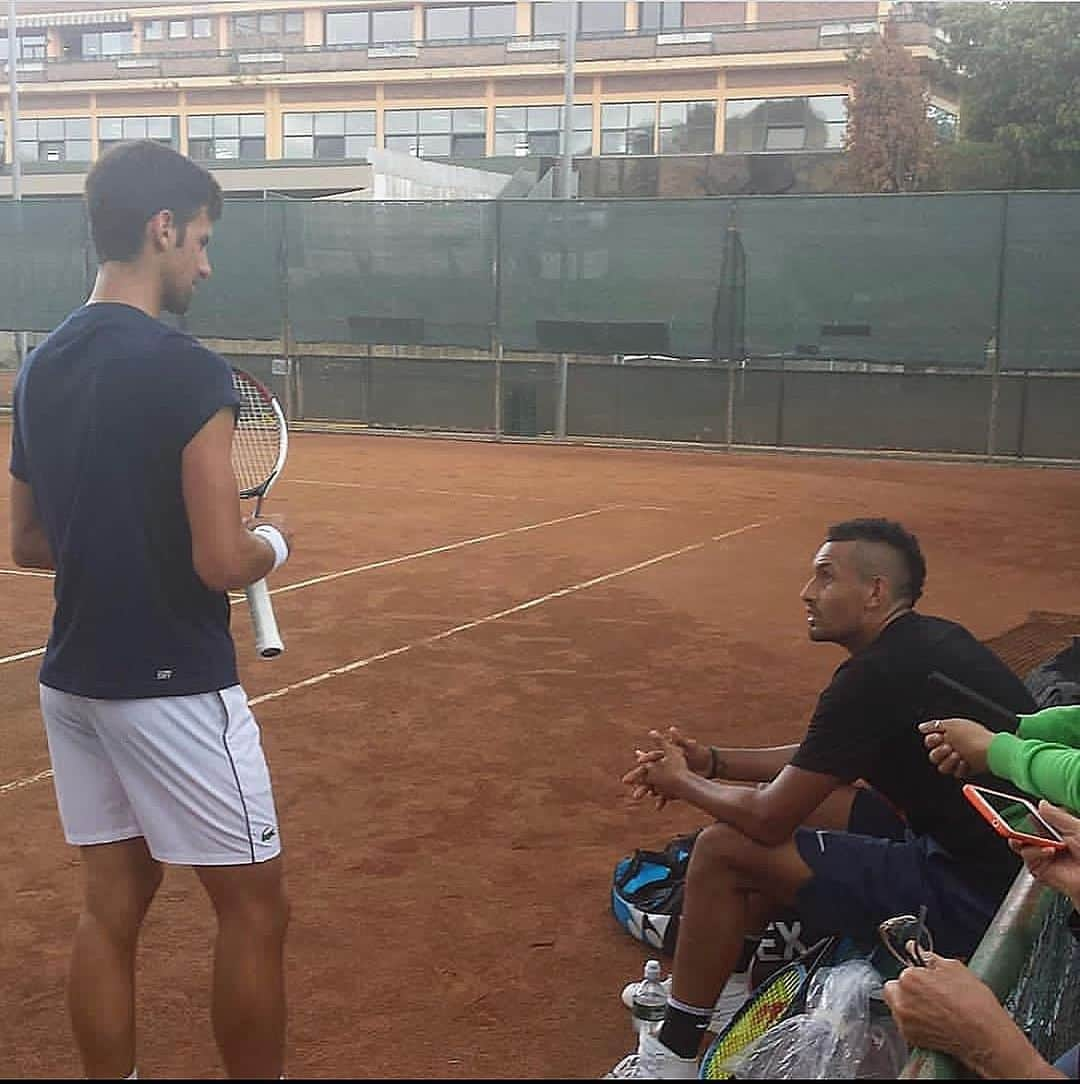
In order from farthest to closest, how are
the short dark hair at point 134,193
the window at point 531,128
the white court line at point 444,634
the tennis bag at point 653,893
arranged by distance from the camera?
the window at point 531,128, the white court line at point 444,634, the tennis bag at point 653,893, the short dark hair at point 134,193

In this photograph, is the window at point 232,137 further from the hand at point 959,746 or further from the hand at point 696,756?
the hand at point 959,746

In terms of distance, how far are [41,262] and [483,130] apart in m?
24.3

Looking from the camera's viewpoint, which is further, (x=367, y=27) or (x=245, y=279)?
(x=367, y=27)

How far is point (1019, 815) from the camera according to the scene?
2490 millimetres

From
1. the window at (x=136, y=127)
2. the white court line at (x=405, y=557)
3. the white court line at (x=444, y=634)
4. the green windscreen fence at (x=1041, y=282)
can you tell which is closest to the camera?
the white court line at (x=444, y=634)

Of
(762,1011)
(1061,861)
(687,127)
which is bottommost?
(762,1011)

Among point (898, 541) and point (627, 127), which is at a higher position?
point (627, 127)

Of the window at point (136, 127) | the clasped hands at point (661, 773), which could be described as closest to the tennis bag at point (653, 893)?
the clasped hands at point (661, 773)

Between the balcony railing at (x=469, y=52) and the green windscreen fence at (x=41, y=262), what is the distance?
21.3 metres

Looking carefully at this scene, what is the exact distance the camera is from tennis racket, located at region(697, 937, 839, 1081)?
2.74 metres

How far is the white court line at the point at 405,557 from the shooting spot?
6.43 meters

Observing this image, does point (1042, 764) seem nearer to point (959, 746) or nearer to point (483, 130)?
point (959, 746)

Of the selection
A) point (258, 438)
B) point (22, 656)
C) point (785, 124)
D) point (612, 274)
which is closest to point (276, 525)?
A: point (258, 438)

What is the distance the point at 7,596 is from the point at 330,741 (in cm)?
334
